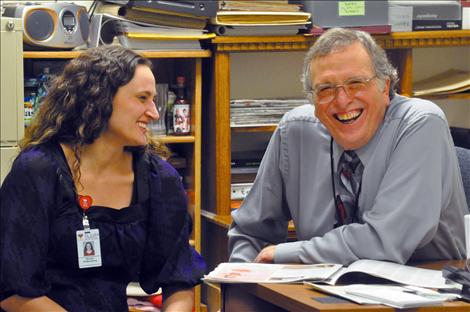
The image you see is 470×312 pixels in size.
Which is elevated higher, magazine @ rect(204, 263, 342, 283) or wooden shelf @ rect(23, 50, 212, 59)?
wooden shelf @ rect(23, 50, 212, 59)

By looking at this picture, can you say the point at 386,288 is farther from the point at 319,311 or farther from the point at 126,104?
the point at 126,104

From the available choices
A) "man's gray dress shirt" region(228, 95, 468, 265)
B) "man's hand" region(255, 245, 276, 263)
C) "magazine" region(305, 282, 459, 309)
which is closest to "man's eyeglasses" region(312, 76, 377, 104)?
"man's gray dress shirt" region(228, 95, 468, 265)

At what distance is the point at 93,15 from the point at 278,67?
92 cm

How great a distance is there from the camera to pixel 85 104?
243 centimetres

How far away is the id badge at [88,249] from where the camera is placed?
2340 mm

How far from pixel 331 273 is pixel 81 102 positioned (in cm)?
83

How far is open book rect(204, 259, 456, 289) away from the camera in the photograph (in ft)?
6.70

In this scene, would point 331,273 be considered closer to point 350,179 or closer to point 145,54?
point 350,179

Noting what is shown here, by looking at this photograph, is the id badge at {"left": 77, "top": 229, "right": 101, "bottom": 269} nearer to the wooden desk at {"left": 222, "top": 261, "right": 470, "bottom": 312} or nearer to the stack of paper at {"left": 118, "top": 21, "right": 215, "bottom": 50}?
the wooden desk at {"left": 222, "top": 261, "right": 470, "bottom": 312}

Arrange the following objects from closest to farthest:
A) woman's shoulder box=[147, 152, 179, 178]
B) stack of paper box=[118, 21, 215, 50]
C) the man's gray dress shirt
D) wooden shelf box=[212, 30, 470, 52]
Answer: the man's gray dress shirt → woman's shoulder box=[147, 152, 179, 178] → stack of paper box=[118, 21, 215, 50] → wooden shelf box=[212, 30, 470, 52]

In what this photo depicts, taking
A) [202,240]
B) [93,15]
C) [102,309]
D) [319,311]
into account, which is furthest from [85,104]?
[202,240]

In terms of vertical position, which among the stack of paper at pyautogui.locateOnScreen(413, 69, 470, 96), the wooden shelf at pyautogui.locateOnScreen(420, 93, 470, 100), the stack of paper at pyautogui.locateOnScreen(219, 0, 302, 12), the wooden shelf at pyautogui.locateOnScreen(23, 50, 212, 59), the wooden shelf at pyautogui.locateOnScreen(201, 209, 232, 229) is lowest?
the wooden shelf at pyautogui.locateOnScreen(201, 209, 232, 229)

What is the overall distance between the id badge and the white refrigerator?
3.24ft

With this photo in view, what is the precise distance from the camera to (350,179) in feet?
8.09
